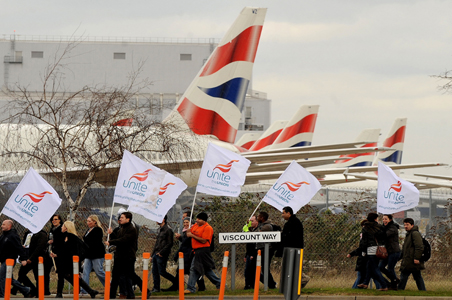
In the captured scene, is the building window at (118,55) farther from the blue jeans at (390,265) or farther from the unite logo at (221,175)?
the blue jeans at (390,265)

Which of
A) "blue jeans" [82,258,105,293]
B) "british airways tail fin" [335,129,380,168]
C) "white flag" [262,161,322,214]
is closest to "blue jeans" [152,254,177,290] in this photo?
"blue jeans" [82,258,105,293]

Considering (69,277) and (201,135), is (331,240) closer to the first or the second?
(69,277)

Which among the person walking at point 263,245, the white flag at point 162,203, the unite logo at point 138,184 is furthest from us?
the person walking at point 263,245

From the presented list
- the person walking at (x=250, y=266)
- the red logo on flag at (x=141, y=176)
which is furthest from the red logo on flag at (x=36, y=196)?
the person walking at (x=250, y=266)

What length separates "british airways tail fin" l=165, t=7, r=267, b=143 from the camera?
79.3 ft

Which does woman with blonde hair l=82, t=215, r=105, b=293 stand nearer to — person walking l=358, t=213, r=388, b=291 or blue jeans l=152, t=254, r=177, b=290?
blue jeans l=152, t=254, r=177, b=290

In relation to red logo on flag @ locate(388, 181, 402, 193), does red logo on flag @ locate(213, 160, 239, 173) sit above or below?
above

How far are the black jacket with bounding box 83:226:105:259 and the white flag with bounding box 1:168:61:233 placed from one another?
3.88 feet

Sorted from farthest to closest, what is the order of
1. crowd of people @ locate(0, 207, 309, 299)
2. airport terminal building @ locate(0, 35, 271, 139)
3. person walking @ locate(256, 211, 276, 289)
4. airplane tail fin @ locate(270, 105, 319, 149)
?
airport terminal building @ locate(0, 35, 271, 139), airplane tail fin @ locate(270, 105, 319, 149), person walking @ locate(256, 211, 276, 289), crowd of people @ locate(0, 207, 309, 299)

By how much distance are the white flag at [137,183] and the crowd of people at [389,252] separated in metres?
4.12

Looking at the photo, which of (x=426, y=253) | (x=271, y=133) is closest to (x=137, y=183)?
(x=426, y=253)

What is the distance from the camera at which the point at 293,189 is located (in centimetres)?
1267

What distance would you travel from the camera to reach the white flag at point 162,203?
1155 cm

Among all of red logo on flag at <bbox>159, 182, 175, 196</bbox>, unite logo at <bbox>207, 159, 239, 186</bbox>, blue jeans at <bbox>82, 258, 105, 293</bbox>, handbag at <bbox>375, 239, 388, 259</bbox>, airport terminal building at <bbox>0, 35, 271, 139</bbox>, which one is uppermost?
airport terminal building at <bbox>0, 35, 271, 139</bbox>
